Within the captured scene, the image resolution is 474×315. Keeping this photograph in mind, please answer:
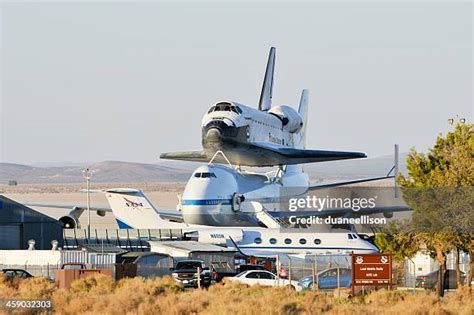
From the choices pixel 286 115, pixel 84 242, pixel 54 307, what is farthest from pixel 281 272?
pixel 286 115

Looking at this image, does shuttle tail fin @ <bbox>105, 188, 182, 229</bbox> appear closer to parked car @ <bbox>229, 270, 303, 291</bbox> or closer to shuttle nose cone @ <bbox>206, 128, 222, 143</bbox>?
shuttle nose cone @ <bbox>206, 128, 222, 143</bbox>

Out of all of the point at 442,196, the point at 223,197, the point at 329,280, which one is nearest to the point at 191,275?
the point at 329,280

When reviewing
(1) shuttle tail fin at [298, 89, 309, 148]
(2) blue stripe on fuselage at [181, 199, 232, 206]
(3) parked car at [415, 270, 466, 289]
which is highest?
(1) shuttle tail fin at [298, 89, 309, 148]

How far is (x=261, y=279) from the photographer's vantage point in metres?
46.9

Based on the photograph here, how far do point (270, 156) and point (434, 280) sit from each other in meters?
52.1

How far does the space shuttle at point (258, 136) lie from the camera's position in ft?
311

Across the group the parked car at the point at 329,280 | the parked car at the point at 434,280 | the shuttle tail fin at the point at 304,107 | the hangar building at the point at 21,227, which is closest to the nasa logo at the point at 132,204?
the hangar building at the point at 21,227

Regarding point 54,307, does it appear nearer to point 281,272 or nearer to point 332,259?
point 281,272

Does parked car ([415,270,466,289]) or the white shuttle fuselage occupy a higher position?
the white shuttle fuselage

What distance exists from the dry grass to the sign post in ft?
7.63

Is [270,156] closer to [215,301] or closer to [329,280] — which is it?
[329,280]

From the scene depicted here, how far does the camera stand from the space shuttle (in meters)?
94.8

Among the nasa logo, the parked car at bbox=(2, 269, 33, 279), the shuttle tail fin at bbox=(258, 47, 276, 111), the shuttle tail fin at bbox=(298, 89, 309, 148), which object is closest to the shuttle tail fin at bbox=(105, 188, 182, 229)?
the nasa logo

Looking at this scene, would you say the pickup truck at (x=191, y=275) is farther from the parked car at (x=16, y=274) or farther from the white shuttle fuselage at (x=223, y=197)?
the white shuttle fuselage at (x=223, y=197)
